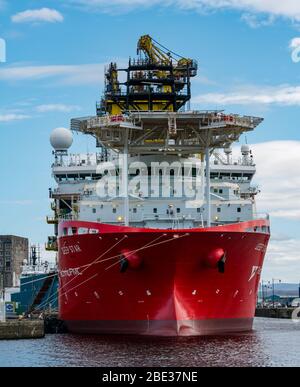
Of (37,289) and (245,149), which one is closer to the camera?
(245,149)

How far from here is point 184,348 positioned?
3978 centimetres

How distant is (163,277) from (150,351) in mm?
5763

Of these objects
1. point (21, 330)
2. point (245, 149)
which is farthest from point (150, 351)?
point (245, 149)

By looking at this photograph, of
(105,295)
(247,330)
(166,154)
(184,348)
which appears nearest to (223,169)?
(166,154)

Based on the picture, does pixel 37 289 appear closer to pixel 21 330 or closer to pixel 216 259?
pixel 21 330

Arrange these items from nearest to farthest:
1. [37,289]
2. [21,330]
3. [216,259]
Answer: [216,259] → [21,330] → [37,289]

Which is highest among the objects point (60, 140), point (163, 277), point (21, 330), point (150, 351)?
point (60, 140)

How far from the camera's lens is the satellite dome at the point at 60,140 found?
7125 cm

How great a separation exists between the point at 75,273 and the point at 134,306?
15.9 ft

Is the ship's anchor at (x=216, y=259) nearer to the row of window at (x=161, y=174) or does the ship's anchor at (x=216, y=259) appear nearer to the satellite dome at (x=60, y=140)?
the row of window at (x=161, y=174)

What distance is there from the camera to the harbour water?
118ft

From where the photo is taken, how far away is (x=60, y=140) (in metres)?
71.2

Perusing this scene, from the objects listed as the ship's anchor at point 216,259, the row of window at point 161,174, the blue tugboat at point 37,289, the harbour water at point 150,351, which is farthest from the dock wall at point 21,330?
the blue tugboat at point 37,289
